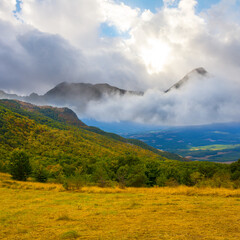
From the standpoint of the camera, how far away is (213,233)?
8820 mm

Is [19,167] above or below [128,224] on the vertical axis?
below

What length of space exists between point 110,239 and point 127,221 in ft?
11.0

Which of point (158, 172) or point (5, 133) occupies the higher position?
point (5, 133)

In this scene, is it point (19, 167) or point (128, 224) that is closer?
point (128, 224)

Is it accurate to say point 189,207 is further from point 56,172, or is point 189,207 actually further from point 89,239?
point 56,172

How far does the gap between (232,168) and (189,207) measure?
81.0 m

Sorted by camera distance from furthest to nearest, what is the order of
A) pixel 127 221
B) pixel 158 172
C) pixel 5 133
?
pixel 5 133
pixel 158 172
pixel 127 221

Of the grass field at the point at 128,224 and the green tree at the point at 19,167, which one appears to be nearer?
the grass field at the point at 128,224

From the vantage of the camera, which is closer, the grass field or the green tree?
the grass field

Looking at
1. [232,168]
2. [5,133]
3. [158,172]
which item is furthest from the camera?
[5,133]

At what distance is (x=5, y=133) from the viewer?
16925cm

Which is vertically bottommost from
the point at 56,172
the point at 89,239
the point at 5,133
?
the point at 56,172

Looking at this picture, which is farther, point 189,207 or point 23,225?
point 189,207

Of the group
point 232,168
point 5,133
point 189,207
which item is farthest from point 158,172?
point 5,133
